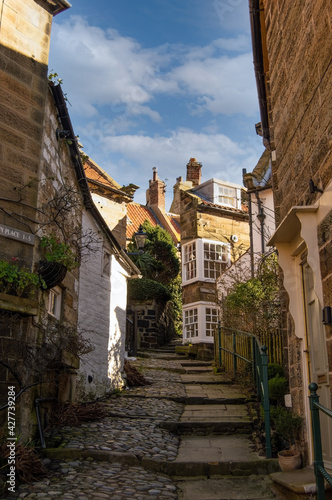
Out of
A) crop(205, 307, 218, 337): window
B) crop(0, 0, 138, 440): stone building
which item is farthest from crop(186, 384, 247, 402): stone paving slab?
crop(205, 307, 218, 337): window

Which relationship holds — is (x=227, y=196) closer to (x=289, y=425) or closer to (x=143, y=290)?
(x=143, y=290)

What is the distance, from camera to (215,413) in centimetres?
860

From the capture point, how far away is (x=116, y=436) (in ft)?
23.4

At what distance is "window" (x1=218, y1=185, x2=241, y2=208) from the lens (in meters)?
21.2

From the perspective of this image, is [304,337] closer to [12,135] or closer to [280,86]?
[280,86]

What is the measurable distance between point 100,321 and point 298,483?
20.2 feet

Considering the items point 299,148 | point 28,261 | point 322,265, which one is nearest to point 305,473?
point 322,265

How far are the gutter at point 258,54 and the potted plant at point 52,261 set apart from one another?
461 centimetres

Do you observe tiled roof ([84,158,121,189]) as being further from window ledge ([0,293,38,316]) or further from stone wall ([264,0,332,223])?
window ledge ([0,293,38,316])

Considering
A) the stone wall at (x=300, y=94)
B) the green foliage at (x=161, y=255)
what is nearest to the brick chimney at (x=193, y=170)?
the green foliage at (x=161, y=255)

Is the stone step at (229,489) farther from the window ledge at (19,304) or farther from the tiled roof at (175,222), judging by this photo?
the tiled roof at (175,222)

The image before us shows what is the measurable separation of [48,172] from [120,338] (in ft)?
18.1

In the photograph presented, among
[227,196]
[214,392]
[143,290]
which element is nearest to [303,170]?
[214,392]

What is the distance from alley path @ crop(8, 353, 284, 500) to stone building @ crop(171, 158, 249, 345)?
896 centimetres
